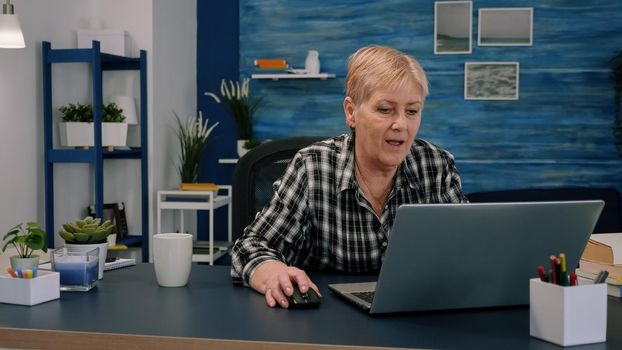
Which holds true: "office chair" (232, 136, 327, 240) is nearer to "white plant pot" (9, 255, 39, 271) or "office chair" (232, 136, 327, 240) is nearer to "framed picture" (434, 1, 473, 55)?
"white plant pot" (9, 255, 39, 271)

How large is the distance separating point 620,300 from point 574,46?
3.20 metres

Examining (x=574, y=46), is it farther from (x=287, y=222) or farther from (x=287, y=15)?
(x=287, y=222)

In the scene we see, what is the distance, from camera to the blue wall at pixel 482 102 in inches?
167

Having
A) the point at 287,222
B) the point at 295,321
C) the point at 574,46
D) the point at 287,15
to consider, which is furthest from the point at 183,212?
the point at 295,321

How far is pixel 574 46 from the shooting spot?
166 inches

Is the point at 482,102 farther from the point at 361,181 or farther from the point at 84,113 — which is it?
the point at 361,181

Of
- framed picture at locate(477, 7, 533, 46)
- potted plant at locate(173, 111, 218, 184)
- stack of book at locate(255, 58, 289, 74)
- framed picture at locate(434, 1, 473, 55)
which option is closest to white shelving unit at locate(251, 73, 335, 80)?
stack of book at locate(255, 58, 289, 74)

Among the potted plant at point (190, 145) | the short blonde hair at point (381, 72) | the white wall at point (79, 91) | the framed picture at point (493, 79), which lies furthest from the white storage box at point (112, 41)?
the short blonde hair at point (381, 72)

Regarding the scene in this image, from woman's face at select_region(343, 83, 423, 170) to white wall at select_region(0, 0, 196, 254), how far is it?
2.07 m

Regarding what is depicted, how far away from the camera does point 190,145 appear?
419 cm

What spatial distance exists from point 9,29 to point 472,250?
7.25ft

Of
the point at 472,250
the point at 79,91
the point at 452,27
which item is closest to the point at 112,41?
the point at 79,91

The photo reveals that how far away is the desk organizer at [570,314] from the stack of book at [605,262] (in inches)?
8.8

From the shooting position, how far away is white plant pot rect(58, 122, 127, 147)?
11.5 ft
